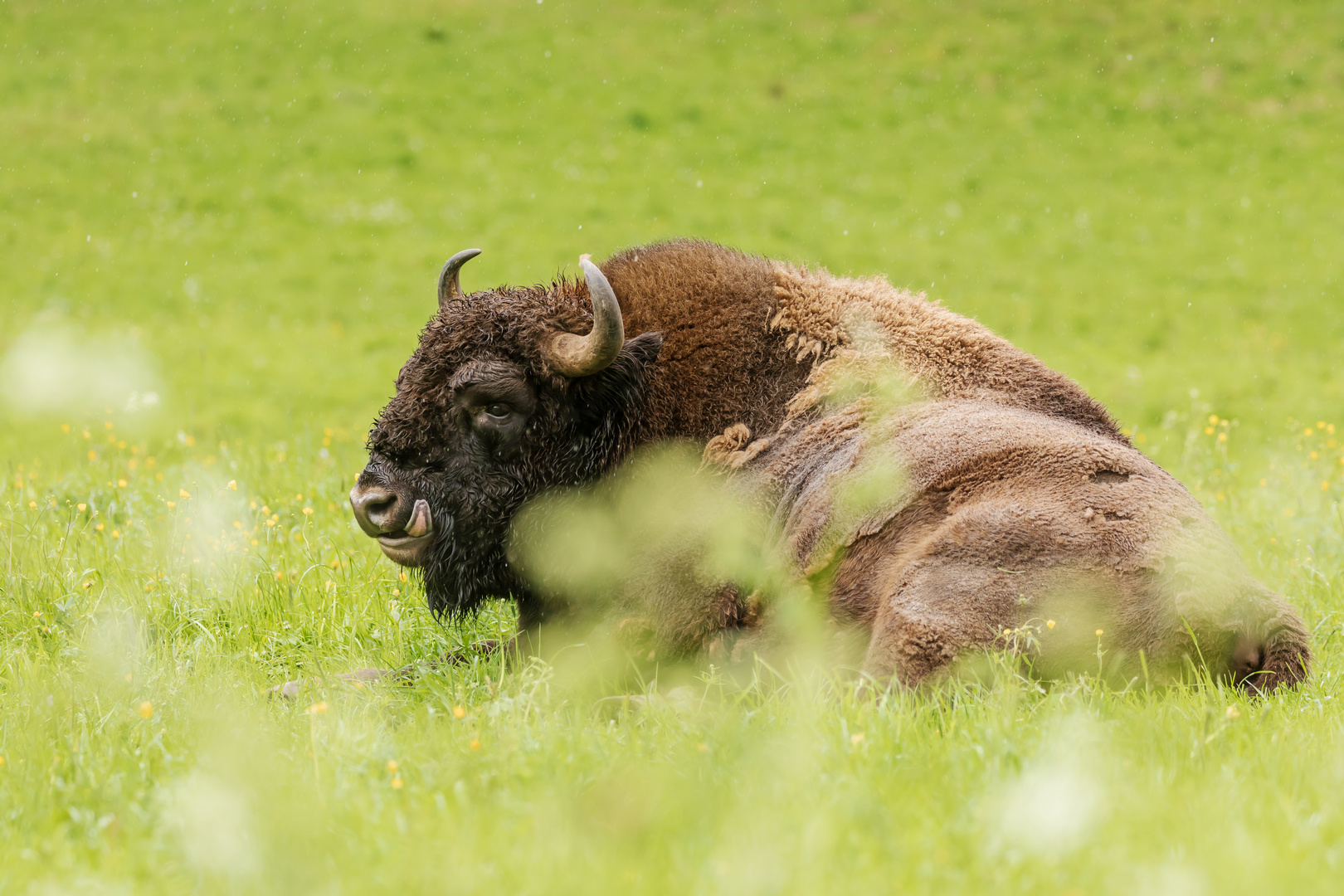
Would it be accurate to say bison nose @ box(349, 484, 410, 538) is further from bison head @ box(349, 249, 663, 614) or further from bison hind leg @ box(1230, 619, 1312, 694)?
bison hind leg @ box(1230, 619, 1312, 694)

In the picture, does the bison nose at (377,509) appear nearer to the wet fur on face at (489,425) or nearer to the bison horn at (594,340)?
the wet fur on face at (489,425)

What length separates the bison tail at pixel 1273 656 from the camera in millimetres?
3992

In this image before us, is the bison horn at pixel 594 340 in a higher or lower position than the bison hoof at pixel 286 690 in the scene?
higher

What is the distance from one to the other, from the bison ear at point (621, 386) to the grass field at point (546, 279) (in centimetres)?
108

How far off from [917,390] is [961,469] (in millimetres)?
555

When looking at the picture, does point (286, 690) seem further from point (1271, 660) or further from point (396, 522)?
point (1271, 660)

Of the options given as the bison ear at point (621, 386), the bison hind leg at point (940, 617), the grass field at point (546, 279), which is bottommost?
the grass field at point (546, 279)

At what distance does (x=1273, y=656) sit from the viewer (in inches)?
158

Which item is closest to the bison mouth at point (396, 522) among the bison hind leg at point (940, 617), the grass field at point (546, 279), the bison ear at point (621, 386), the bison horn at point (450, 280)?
the grass field at point (546, 279)

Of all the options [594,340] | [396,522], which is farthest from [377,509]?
[594,340]

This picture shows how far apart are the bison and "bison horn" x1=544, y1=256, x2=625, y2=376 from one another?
0.04 ft

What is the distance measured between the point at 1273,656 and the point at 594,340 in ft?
8.32

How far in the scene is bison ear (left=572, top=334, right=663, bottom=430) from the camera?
15.7ft

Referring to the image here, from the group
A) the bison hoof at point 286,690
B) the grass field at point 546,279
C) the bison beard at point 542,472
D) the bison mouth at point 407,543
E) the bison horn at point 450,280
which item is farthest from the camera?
the bison horn at point 450,280
